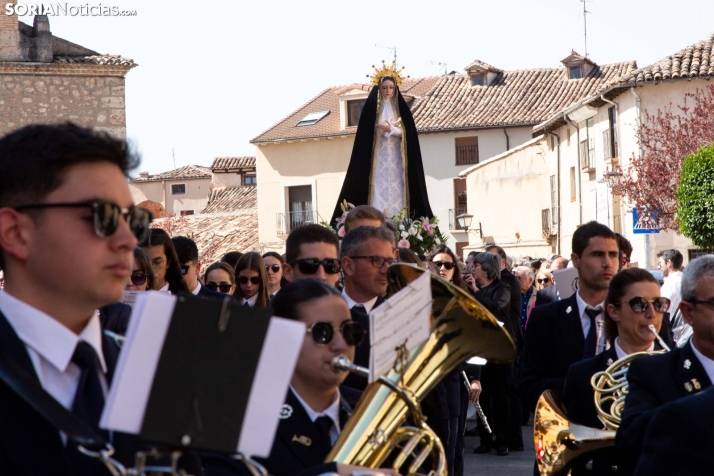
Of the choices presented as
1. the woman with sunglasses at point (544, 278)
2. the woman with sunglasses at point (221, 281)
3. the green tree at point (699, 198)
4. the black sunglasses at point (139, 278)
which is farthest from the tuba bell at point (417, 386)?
the green tree at point (699, 198)

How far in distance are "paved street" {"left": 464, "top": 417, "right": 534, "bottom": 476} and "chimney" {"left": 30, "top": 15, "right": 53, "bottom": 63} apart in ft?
56.6

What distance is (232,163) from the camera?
56.4 metres

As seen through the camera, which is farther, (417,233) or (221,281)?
(417,233)

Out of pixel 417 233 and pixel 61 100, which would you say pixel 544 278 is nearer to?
pixel 417 233

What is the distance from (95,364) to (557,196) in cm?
3736

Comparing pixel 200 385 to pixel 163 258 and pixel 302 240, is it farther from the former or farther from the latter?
pixel 163 258

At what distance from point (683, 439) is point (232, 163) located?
54401 millimetres

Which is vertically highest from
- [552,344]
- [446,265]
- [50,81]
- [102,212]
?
[50,81]

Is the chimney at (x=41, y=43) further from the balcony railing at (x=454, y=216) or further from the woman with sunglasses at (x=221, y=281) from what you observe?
the balcony railing at (x=454, y=216)

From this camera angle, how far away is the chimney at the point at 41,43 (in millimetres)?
24344

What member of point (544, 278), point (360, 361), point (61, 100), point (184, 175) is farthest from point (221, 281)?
point (184, 175)

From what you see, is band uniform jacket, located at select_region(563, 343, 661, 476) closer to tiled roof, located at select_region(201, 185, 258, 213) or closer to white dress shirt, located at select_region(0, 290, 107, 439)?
white dress shirt, located at select_region(0, 290, 107, 439)

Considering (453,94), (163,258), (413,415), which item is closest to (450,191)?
(453,94)

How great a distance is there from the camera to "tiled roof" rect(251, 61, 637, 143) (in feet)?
143
